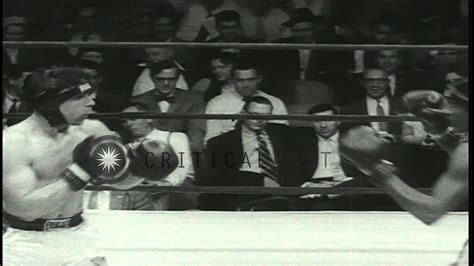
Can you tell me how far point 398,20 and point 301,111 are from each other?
0.42 metres

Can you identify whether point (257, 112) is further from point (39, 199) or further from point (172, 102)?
point (39, 199)

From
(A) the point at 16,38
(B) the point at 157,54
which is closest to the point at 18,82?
(A) the point at 16,38

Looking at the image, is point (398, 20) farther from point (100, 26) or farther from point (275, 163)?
point (100, 26)

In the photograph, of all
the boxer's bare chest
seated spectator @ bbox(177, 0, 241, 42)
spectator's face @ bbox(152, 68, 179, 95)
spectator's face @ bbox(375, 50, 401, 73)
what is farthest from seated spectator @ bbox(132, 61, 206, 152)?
spectator's face @ bbox(375, 50, 401, 73)

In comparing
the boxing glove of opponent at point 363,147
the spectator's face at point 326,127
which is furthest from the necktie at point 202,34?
the boxing glove of opponent at point 363,147

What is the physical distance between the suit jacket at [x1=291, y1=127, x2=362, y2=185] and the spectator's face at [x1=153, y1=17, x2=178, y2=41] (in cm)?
49

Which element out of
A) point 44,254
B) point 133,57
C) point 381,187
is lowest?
point 44,254

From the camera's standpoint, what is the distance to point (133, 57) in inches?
101

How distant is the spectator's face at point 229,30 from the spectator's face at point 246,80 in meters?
0.11

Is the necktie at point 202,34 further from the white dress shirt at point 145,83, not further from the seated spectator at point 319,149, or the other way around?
the seated spectator at point 319,149

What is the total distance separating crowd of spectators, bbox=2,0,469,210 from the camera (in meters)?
2.57

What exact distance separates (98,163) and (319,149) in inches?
27.8

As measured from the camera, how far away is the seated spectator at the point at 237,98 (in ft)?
8.50

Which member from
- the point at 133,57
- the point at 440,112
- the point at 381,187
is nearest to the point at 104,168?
the point at 133,57
